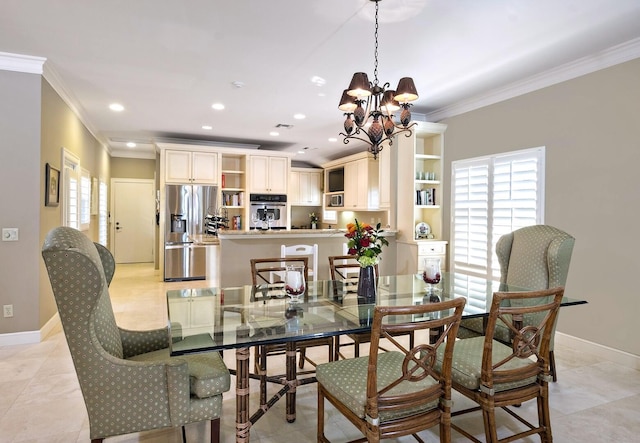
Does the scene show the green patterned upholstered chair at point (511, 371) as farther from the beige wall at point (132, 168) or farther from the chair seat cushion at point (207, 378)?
the beige wall at point (132, 168)

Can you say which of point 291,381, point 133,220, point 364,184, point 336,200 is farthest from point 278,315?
point 133,220

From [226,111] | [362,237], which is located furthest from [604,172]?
[226,111]

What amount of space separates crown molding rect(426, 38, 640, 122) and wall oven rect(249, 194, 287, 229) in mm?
3513

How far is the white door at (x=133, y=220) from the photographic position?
8.38 metres

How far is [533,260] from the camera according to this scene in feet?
A: 9.13

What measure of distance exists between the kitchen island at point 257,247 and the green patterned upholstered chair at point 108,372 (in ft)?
7.18

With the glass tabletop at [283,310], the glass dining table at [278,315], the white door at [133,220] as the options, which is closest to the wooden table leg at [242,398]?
the glass dining table at [278,315]

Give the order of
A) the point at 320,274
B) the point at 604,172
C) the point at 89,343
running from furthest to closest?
the point at 320,274 < the point at 604,172 < the point at 89,343

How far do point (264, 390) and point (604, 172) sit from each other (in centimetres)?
324

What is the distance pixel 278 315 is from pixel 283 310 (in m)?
0.10

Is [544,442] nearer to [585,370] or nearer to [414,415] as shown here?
[414,415]

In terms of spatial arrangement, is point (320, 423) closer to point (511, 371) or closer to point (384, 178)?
point (511, 371)

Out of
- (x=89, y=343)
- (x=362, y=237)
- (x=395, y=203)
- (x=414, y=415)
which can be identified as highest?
(x=395, y=203)

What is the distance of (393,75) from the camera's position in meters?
3.71
